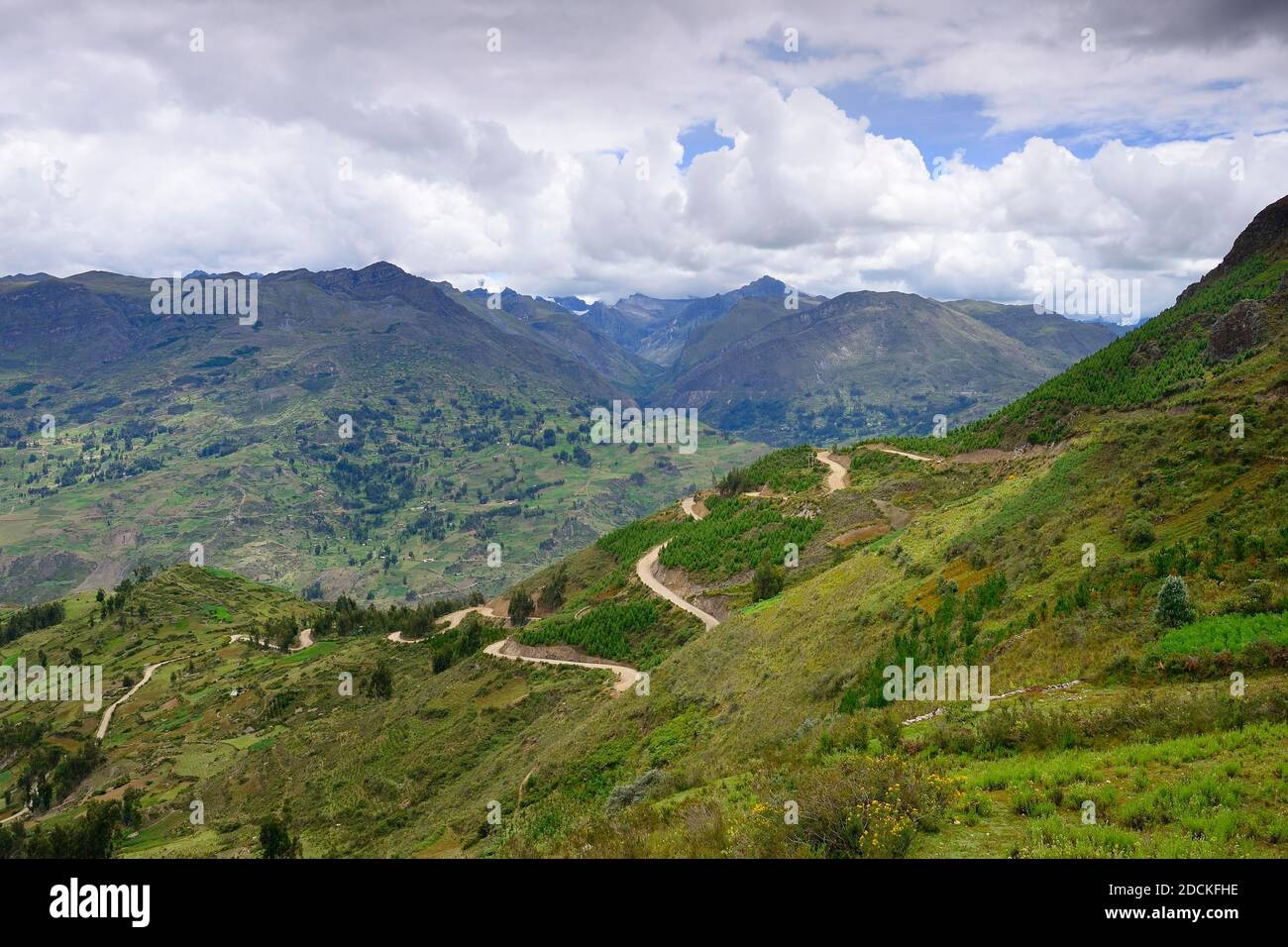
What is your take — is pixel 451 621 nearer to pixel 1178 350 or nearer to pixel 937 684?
pixel 937 684

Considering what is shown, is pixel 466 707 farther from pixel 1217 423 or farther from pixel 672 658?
pixel 1217 423

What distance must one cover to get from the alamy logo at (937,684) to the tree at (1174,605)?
522cm

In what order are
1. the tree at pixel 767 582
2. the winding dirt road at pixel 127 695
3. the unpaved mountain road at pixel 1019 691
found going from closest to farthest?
1. the unpaved mountain road at pixel 1019 691
2. the tree at pixel 767 582
3. the winding dirt road at pixel 127 695

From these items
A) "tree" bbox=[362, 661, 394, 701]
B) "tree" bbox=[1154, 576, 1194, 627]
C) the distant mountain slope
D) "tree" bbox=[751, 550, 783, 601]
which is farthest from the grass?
"tree" bbox=[362, 661, 394, 701]

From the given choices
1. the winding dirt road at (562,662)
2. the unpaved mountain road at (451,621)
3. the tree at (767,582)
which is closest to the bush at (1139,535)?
the winding dirt road at (562,662)

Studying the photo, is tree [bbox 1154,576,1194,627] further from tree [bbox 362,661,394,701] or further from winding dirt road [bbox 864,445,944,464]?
tree [bbox 362,661,394,701]

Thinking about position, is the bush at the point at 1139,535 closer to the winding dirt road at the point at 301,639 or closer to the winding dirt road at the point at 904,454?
the winding dirt road at the point at 904,454

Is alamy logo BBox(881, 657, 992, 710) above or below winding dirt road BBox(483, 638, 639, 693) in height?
above

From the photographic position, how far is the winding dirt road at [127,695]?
352 ft

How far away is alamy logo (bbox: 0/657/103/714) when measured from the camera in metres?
122

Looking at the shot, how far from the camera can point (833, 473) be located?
322ft

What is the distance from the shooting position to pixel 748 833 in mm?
14273
